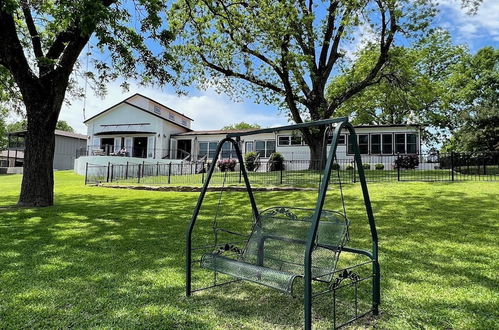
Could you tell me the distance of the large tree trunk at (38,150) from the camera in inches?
401

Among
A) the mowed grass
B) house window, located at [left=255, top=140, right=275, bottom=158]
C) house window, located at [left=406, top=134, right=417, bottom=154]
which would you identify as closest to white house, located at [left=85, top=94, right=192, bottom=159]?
house window, located at [left=255, top=140, right=275, bottom=158]

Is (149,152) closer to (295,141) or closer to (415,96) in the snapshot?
(295,141)

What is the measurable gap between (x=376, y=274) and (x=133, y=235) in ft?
15.8

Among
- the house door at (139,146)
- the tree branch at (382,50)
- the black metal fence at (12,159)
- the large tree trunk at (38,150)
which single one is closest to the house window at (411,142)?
the tree branch at (382,50)

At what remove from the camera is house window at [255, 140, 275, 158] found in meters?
31.5

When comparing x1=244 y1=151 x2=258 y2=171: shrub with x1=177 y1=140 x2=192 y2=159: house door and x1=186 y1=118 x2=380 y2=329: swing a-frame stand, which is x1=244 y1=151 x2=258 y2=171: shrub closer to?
x1=177 y1=140 x2=192 y2=159: house door

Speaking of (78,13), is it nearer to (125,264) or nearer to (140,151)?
(125,264)

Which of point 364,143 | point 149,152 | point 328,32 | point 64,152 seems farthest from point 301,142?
point 64,152

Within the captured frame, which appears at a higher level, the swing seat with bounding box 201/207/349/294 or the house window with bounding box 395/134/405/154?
the house window with bounding box 395/134/405/154

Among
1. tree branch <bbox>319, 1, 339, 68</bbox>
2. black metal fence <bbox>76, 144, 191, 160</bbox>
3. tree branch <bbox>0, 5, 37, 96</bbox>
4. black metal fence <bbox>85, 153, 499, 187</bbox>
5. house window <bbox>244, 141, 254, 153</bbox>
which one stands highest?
tree branch <bbox>319, 1, 339, 68</bbox>

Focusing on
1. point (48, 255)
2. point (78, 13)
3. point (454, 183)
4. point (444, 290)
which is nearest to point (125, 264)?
point (48, 255)

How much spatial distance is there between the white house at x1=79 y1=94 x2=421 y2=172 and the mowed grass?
19.6 metres

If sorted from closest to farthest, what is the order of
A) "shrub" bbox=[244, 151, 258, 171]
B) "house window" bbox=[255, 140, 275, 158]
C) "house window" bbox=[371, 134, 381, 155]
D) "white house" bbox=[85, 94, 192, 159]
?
"shrub" bbox=[244, 151, 258, 171] < "house window" bbox=[371, 134, 381, 155] < "house window" bbox=[255, 140, 275, 158] < "white house" bbox=[85, 94, 192, 159]

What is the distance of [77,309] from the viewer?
11.3 feet
